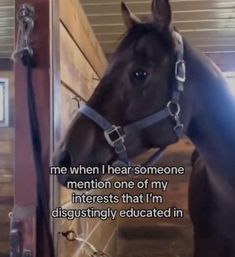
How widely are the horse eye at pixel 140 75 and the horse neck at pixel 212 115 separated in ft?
0.54

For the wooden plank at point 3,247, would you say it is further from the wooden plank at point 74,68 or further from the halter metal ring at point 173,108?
the halter metal ring at point 173,108

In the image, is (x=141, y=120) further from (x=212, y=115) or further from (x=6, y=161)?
(x=6, y=161)

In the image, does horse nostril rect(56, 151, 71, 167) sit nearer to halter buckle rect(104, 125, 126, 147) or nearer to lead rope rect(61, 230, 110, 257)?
halter buckle rect(104, 125, 126, 147)

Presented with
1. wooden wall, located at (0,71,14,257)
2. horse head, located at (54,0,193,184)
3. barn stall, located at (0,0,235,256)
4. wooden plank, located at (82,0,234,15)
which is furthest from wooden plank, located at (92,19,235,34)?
horse head, located at (54,0,193,184)

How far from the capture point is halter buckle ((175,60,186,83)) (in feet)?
3.92

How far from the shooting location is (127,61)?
3.76 feet

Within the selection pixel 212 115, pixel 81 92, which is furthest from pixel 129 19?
pixel 81 92

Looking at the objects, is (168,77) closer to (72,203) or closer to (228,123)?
(228,123)

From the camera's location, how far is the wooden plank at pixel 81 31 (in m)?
1.53

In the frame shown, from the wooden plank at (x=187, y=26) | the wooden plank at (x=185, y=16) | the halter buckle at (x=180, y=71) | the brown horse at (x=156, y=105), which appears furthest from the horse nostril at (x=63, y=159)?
the wooden plank at (x=187, y=26)

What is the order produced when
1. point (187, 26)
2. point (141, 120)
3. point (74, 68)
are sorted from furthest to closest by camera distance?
point (187, 26) → point (74, 68) → point (141, 120)

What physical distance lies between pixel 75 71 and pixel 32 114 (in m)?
0.67

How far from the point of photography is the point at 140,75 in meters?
1.15

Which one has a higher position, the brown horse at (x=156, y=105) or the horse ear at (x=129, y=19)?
the horse ear at (x=129, y=19)
